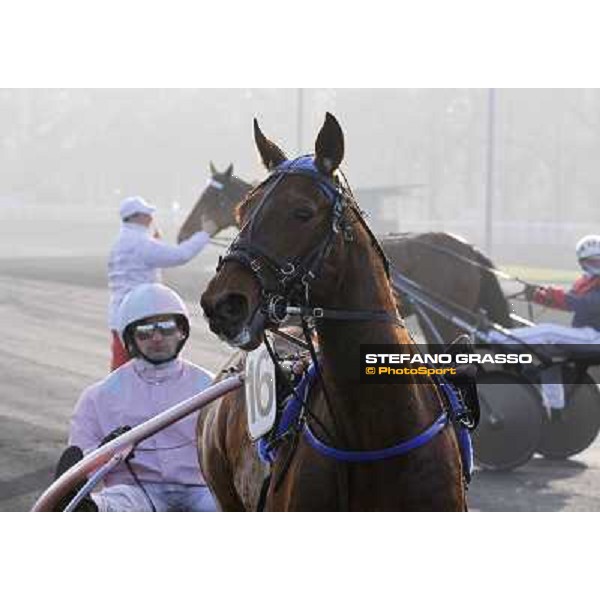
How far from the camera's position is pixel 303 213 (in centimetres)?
389

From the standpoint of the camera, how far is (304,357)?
4.66 m

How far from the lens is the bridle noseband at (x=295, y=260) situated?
12.4 ft

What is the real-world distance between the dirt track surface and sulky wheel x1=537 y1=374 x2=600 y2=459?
11cm

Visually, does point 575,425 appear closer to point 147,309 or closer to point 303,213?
point 147,309

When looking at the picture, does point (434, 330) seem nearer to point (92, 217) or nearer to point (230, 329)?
point (230, 329)

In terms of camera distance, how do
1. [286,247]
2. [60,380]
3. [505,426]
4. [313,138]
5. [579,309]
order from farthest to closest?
[313,138] → [60,380] → [579,309] → [505,426] → [286,247]

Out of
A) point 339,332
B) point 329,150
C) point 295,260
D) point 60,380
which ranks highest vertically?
point 329,150

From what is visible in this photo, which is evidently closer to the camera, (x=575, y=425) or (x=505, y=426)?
(x=505, y=426)

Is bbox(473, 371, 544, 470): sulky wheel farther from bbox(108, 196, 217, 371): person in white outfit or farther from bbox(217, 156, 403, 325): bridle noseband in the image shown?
bbox(217, 156, 403, 325): bridle noseband

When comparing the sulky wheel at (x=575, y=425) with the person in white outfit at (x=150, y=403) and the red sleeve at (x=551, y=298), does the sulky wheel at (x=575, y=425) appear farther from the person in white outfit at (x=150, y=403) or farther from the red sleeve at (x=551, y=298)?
the person in white outfit at (x=150, y=403)

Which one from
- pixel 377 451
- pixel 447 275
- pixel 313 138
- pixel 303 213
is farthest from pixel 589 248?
pixel 313 138

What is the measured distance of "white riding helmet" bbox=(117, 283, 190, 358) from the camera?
531 cm

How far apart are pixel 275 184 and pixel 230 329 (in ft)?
1.65

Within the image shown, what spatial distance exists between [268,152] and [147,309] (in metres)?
1.35
